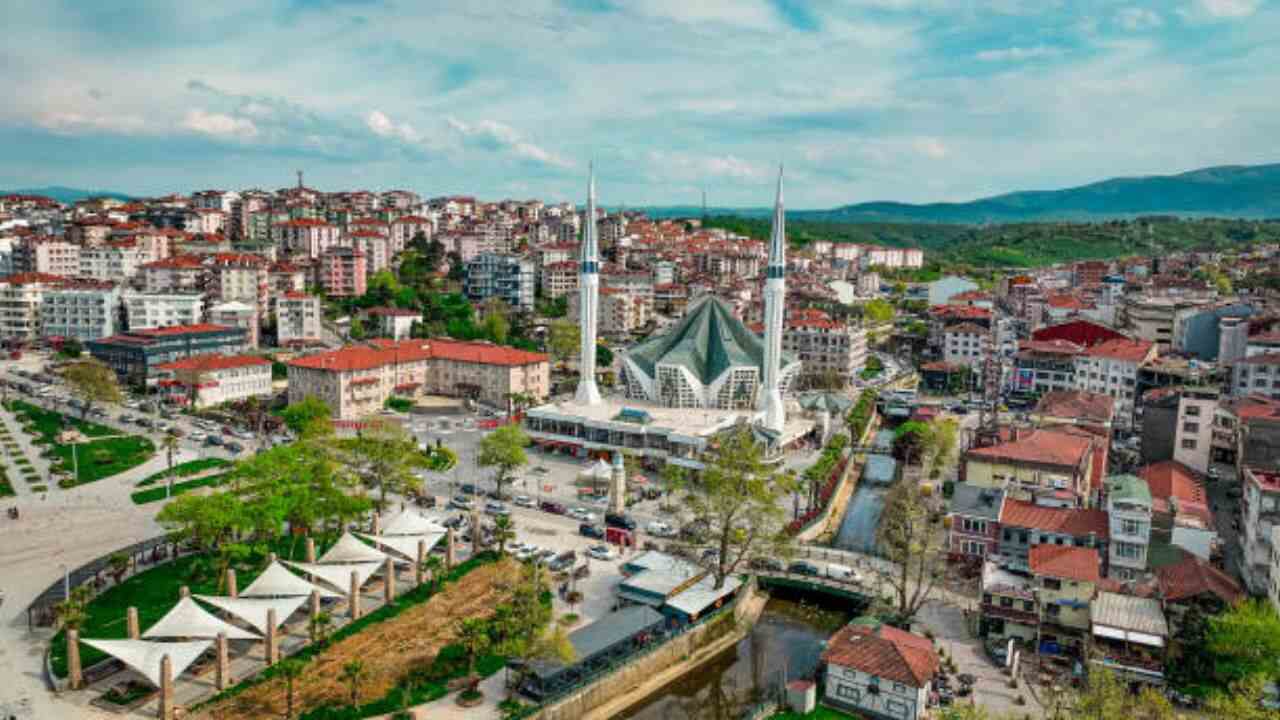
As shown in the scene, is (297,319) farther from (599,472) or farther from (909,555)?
(909,555)

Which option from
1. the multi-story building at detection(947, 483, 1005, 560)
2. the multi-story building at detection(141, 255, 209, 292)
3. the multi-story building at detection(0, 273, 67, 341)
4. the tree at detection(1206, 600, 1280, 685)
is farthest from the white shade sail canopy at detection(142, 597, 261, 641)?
the multi-story building at detection(141, 255, 209, 292)

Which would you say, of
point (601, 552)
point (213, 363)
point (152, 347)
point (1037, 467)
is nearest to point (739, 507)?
point (601, 552)

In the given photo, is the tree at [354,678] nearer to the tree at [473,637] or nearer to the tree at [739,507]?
the tree at [473,637]

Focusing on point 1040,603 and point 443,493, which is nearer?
point 1040,603

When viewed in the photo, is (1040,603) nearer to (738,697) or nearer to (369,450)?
(738,697)

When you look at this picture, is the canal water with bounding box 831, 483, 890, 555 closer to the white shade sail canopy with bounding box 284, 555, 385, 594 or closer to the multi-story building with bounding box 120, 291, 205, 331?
the white shade sail canopy with bounding box 284, 555, 385, 594


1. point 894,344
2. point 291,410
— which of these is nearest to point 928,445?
point 291,410
